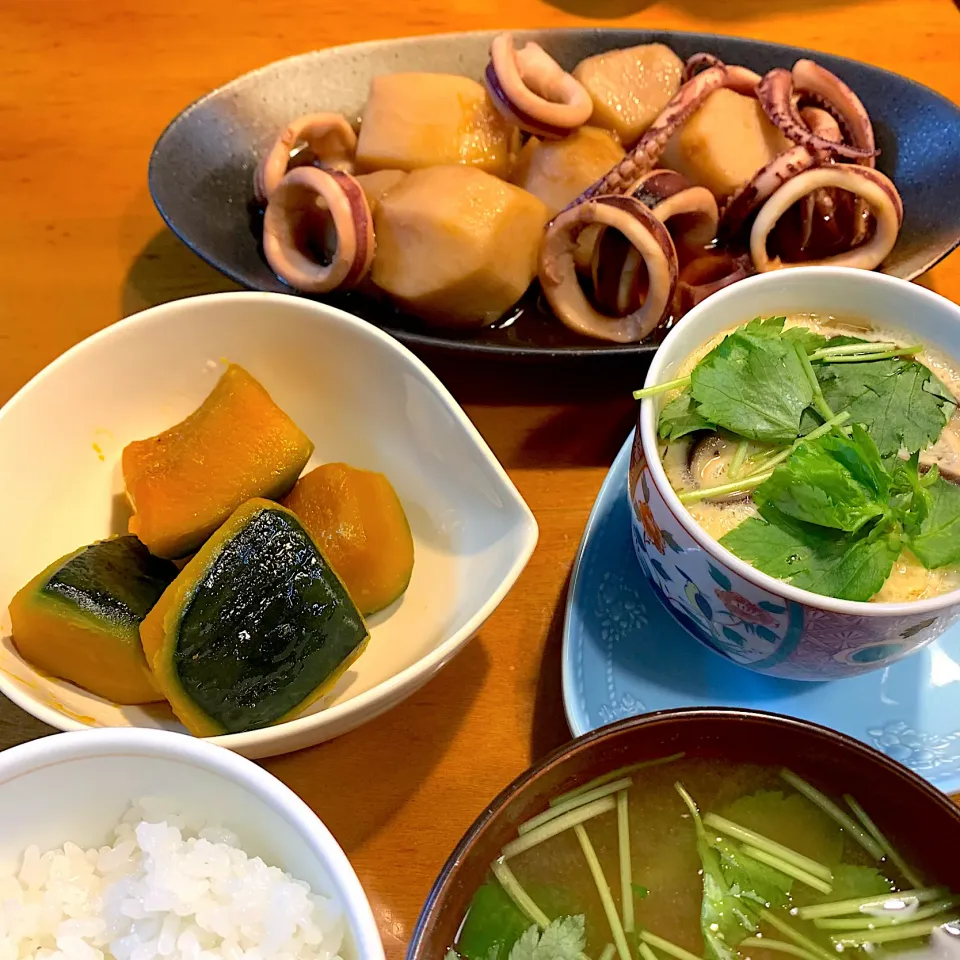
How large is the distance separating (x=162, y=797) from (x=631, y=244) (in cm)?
93

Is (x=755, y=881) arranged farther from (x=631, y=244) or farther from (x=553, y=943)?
(x=631, y=244)

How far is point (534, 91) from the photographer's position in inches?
56.1

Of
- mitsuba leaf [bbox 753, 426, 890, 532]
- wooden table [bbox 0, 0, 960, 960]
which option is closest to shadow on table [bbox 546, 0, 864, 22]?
wooden table [bbox 0, 0, 960, 960]

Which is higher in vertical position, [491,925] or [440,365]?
[440,365]

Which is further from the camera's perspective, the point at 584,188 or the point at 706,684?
the point at 584,188

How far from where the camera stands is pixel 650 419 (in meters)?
0.82

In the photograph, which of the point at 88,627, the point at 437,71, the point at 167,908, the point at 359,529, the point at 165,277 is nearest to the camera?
the point at 167,908

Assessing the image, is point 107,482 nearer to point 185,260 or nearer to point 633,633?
point 185,260

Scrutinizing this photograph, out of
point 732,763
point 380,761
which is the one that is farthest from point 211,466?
point 732,763

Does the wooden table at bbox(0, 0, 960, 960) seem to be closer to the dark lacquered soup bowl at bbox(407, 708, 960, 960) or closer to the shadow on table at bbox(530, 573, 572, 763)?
the shadow on table at bbox(530, 573, 572, 763)

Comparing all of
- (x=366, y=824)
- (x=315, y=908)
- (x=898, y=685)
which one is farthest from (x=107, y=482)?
(x=898, y=685)

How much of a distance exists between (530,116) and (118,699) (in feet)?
3.35

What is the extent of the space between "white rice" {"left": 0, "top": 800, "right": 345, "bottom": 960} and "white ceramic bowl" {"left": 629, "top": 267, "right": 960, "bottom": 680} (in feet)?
1.35

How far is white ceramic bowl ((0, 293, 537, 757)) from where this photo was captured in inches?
37.8
